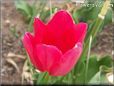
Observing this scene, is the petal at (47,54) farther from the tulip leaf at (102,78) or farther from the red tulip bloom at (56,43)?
the tulip leaf at (102,78)

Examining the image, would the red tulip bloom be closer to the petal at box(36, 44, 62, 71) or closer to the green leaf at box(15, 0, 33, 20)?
the petal at box(36, 44, 62, 71)

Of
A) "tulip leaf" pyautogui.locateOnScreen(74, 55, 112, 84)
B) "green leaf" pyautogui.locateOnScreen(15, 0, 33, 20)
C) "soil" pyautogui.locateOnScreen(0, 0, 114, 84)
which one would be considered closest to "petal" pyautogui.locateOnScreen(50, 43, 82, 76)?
"tulip leaf" pyautogui.locateOnScreen(74, 55, 112, 84)

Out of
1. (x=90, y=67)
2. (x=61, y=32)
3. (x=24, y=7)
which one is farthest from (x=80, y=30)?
(x=24, y=7)

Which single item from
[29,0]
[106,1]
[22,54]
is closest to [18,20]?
[29,0]

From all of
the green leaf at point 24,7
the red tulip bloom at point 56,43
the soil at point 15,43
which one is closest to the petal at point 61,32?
the red tulip bloom at point 56,43

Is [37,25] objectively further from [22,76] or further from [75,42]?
[22,76]

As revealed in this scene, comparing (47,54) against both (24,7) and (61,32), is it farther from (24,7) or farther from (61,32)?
(24,7)
